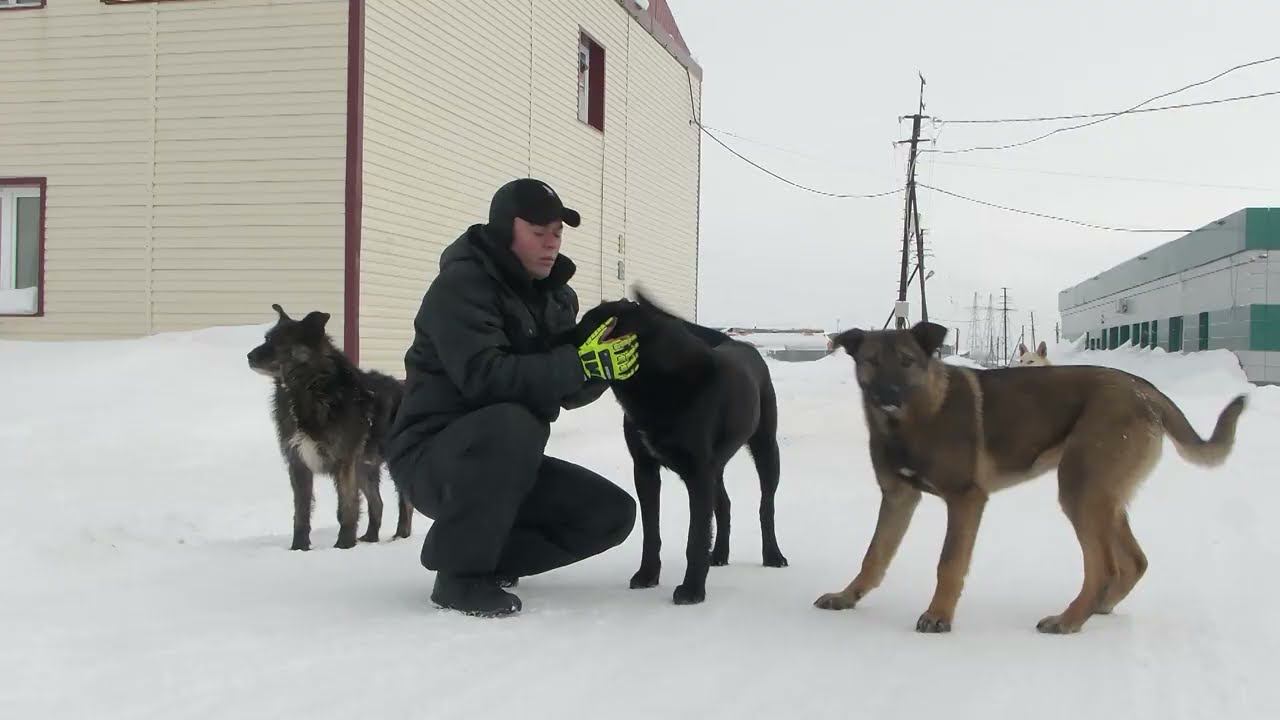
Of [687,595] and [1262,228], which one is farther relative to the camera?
[1262,228]

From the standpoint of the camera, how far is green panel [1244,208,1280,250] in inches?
1251

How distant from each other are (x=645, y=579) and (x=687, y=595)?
421mm

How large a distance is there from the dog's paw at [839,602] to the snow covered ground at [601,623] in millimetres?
69

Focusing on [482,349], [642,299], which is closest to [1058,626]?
[642,299]

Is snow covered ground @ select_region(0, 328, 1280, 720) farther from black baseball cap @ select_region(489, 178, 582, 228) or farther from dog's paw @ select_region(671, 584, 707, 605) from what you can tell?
black baseball cap @ select_region(489, 178, 582, 228)

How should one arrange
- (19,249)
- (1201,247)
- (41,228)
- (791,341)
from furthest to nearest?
1. (791,341)
2. (1201,247)
3. (19,249)
4. (41,228)

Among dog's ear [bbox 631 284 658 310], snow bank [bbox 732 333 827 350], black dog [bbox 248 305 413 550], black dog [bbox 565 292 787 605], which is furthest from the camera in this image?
snow bank [bbox 732 333 827 350]

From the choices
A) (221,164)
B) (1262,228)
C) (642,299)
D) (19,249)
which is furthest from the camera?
(1262,228)

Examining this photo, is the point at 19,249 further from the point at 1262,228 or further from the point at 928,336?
the point at 1262,228

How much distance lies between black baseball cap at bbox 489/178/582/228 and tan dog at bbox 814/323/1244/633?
4.45 ft

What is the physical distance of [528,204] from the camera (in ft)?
12.8

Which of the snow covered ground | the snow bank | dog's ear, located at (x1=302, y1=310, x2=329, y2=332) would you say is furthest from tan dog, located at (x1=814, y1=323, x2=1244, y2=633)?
the snow bank

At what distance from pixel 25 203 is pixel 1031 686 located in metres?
14.5

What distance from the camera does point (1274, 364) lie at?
31484mm
